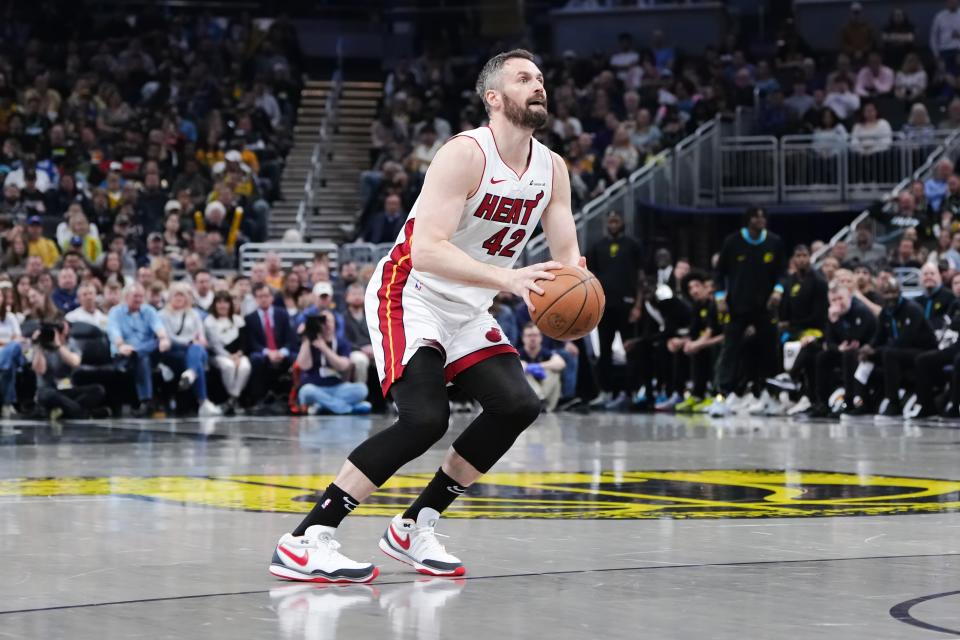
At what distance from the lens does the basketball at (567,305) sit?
5895mm

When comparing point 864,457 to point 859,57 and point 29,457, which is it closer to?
point 29,457

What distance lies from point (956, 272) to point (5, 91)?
1731 cm

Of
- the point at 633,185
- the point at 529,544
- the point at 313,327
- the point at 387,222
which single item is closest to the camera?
the point at 529,544

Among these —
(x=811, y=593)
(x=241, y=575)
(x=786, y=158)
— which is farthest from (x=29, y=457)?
(x=786, y=158)

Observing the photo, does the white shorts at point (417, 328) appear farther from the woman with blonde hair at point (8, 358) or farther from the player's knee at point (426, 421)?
the woman with blonde hair at point (8, 358)

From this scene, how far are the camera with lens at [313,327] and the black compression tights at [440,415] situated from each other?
36.9ft

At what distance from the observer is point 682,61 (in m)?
28.4

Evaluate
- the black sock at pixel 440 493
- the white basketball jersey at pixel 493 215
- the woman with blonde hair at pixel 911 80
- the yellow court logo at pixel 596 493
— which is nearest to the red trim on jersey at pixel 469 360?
the white basketball jersey at pixel 493 215

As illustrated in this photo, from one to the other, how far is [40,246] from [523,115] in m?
15.7

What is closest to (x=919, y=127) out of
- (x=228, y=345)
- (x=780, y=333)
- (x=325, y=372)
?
(x=780, y=333)

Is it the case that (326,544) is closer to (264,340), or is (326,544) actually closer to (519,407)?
(519,407)

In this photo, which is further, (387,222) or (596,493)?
(387,222)

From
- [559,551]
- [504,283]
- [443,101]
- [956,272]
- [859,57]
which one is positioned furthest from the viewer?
[443,101]

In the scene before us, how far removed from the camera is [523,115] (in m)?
6.24
